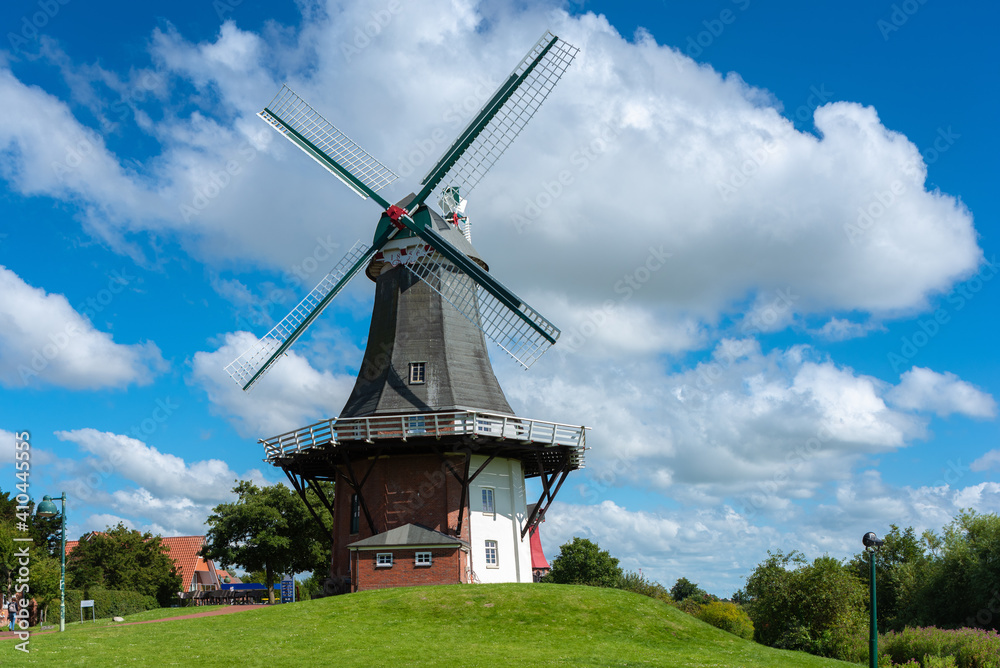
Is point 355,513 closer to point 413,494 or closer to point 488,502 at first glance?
point 413,494

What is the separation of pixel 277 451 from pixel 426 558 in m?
7.07

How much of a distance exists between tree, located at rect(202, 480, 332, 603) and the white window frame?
15890 mm

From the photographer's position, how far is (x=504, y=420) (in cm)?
2653

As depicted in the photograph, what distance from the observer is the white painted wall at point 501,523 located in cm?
2727

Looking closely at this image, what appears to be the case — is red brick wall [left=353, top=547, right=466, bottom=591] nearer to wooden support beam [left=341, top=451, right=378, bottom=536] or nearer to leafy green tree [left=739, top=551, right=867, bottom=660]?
wooden support beam [left=341, top=451, right=378, bottom=536]

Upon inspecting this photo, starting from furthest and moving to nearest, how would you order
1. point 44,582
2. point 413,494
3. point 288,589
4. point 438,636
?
point 44,582, point 288,589, point 413,494, point 438,636

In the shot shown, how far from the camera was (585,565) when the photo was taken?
4838cm

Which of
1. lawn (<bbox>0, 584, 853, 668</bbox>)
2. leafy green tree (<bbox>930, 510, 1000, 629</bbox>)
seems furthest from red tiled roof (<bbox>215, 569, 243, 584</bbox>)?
leafy green tree (<bbox>930, 510, 1000, 629</bbox>)

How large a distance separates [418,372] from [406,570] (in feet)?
23.4

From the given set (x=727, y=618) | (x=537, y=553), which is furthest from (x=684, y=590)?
(x=537, y=553)

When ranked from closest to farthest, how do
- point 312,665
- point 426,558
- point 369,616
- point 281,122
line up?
point 312,665 < point 369,616 < point 426,558 < point 281,122

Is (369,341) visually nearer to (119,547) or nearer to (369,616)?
(369,616)

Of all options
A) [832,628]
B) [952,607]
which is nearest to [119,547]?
[832,628]

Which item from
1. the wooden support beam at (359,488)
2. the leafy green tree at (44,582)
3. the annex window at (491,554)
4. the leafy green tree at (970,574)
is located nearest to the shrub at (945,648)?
the leafy green tree at (970,574)
